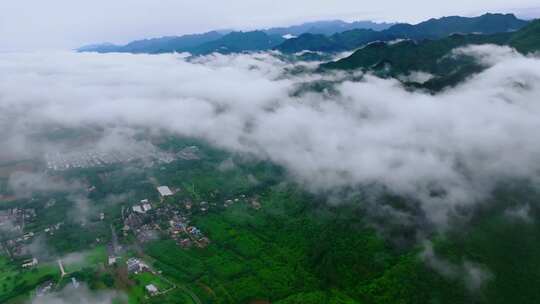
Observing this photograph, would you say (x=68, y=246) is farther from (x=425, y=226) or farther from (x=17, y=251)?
(x=425, y=226)

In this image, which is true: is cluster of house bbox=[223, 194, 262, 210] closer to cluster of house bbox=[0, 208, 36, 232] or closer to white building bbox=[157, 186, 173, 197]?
white building bbox=[157, 186, 173, 197]

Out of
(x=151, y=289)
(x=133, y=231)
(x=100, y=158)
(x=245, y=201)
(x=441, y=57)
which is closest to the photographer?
(x=151, y=289)

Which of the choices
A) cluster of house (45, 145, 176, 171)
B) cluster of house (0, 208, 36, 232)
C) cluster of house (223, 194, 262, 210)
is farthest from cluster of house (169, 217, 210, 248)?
cluster of house (45, 145, 176, 171)

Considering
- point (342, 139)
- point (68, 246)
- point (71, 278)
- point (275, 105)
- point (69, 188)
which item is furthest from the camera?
point (275, 105)

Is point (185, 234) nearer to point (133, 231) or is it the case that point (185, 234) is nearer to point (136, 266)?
point (133, 231)

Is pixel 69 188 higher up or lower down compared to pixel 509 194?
lower down

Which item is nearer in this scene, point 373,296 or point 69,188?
point 373,296

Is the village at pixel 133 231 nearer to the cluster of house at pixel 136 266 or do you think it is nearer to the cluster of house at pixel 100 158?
the cluster of house at pixel 136 266

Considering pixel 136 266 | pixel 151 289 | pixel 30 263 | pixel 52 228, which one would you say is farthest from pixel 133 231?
pixel 151 289

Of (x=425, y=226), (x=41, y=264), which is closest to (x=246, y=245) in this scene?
(x=425, y=226)
